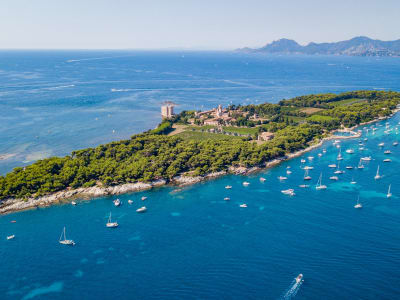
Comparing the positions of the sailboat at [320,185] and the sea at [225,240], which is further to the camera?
the sailboat at [320,185]

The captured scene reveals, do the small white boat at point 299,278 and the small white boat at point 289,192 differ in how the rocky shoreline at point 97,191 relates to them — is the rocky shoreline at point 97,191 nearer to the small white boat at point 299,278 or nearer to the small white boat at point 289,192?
the small white boat at point 289,192

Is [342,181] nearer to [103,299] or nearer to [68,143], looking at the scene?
[103,299]

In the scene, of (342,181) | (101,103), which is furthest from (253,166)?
(101,103)

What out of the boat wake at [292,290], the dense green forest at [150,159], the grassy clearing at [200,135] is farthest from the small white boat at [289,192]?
the grassy clearing at [200,135]

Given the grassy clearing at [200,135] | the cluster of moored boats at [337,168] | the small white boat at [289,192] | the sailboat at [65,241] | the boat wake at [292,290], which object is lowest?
the boat wake at [292,290]

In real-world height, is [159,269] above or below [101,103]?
below
